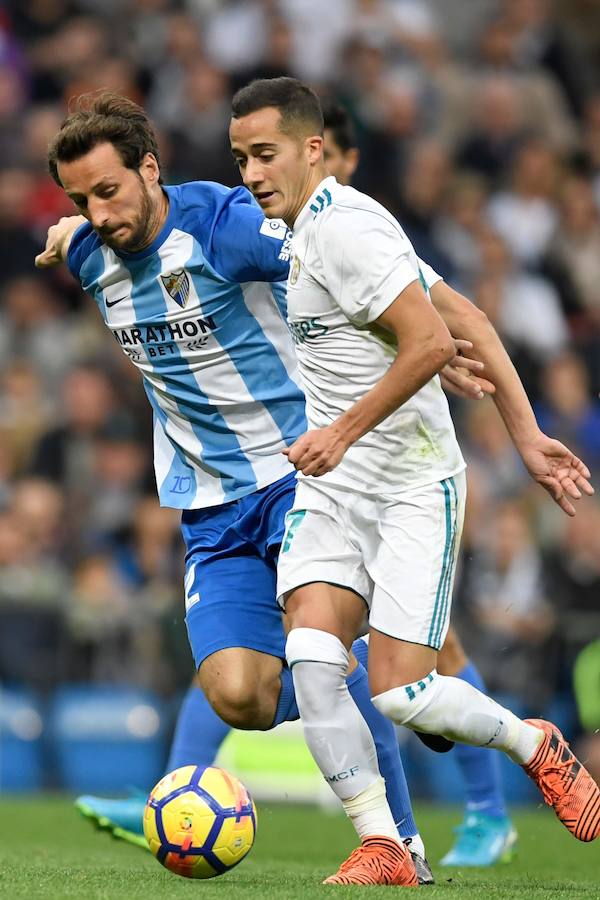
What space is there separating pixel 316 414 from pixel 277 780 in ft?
15.6

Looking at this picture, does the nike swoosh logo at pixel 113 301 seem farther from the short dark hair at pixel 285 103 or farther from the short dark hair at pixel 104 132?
the short dark hair at pixel 285 103

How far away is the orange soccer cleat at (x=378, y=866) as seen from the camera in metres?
4.78

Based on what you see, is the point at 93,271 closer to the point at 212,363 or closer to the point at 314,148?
the point at 212,363

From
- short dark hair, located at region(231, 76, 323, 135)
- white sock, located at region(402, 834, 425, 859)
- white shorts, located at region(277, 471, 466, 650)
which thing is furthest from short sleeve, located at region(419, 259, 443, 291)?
white sock, located at region(402, 834, 425, 859)

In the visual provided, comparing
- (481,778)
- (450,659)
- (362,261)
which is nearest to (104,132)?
(362,261)

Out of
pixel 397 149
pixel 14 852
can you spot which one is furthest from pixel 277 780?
pixel 397 149

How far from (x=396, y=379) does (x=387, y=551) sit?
574mm

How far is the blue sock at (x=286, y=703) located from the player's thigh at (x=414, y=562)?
678mm

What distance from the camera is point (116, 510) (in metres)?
11.3

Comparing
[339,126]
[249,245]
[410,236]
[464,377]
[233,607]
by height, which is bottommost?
[233,607]

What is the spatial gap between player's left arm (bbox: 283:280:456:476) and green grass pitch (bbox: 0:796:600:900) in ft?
3.97

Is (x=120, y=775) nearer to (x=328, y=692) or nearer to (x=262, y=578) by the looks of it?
(x=262, y=578)

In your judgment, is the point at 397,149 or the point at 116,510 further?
the point at 397,149

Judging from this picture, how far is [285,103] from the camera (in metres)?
5.07
